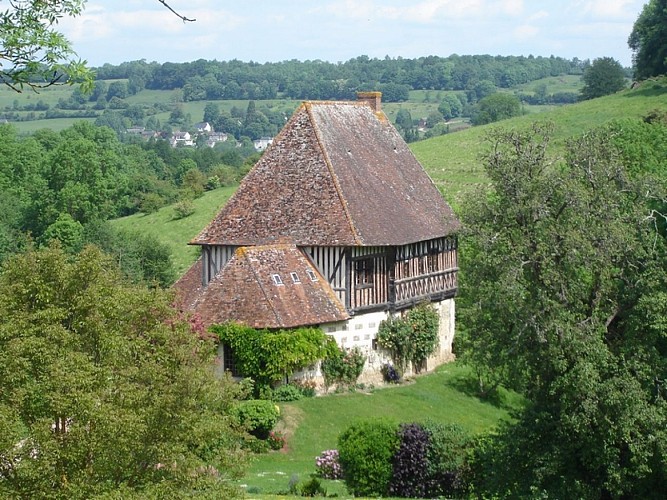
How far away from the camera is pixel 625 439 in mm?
18703

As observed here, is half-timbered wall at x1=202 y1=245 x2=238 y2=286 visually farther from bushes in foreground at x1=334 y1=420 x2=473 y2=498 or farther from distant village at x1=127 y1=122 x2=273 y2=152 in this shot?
distant village at x1=127 y1=122 x2=273 y2=152

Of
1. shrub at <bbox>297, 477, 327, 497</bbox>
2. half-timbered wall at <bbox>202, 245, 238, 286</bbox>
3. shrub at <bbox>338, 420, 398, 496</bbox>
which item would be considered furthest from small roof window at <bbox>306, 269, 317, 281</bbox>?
shrub at <bbox>297, 477, 327, 497</bbox>

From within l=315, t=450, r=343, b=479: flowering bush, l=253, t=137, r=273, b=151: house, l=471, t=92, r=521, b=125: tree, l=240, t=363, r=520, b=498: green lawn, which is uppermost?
l=471, t=92, r=521, b=125: tree

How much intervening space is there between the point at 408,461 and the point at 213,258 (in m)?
13.0

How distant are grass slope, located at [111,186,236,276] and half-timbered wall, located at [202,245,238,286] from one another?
22.3 m

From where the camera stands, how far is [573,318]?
19750mm

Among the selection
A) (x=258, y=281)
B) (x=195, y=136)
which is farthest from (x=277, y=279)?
(x=195, y=136)

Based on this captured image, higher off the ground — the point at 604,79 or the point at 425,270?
the point at 604,79

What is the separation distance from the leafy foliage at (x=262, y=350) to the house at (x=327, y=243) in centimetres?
37

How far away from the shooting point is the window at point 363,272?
32.6 m

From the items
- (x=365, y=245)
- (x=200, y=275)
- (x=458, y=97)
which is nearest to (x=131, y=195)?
(x=200, y=275)

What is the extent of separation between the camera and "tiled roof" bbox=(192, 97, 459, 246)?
3269 cm

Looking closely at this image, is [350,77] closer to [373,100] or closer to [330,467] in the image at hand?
[373,100]

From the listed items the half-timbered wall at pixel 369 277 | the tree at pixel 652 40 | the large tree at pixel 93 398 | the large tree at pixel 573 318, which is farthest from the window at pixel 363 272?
the tree at pixel 652 40
